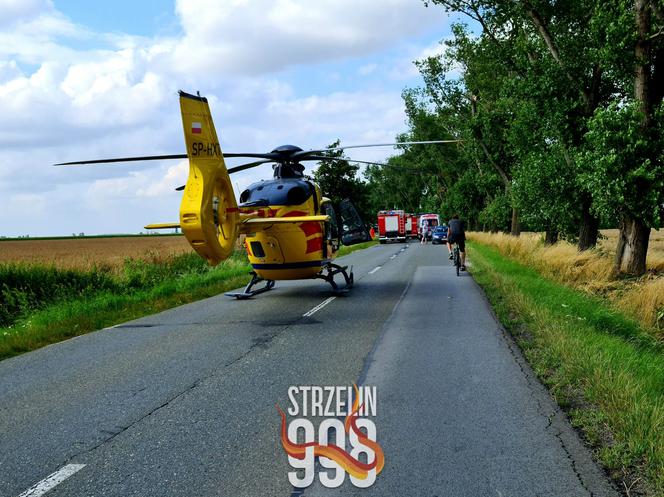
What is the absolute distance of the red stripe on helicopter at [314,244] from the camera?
525 inches

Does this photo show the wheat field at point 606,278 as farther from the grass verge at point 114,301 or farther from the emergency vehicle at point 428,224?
the emergency vehicle at point 428,224

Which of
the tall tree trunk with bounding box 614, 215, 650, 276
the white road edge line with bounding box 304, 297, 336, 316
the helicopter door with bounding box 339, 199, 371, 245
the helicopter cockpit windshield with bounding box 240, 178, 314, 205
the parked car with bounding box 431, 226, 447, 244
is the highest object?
the helicopter cockpit windshield with bounding box 240, 178, 314, 205

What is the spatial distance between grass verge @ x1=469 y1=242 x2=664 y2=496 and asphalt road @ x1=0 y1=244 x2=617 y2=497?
0.70 feet

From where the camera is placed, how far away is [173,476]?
399 cm

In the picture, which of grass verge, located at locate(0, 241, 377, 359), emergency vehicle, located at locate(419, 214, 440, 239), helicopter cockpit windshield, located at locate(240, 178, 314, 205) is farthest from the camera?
emergency vehicle, located at locate(419, 214, 440, 239)

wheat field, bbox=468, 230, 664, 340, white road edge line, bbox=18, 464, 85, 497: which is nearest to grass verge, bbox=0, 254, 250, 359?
white road edge line, bbox=18, 464, 85, 497

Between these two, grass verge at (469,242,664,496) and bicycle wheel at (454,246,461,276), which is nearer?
grass verge at (469,242,664,496)

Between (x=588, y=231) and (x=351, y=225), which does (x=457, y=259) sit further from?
(x=351, y=225)

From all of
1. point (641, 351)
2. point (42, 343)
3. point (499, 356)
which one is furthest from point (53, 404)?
point (641, 351)

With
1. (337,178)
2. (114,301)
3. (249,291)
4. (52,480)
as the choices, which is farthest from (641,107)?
(337,178)

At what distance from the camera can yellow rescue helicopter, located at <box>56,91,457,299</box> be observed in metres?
9.38

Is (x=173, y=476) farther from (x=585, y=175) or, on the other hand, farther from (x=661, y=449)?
(x=585, y=175)

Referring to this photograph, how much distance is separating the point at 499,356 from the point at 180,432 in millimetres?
4290

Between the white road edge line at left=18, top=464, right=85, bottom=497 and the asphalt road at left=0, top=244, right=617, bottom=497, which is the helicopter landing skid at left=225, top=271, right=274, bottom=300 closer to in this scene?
the asphalt road at left=0, top=244, right=617, bottom=497
